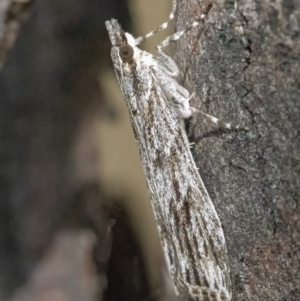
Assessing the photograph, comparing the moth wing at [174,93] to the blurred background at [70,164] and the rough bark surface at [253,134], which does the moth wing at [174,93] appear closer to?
the rough bark surface at [253,134]

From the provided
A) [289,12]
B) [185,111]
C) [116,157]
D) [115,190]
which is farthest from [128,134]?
[289,12]

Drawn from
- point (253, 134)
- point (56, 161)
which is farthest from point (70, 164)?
point (253, 134)

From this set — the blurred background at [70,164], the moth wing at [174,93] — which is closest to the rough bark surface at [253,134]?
the moth wing at [174,93]

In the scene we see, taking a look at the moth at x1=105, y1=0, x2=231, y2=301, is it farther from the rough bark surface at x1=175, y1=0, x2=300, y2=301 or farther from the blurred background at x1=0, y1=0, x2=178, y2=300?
the blurred background at x1=0, y1=0, x2=178, y2=300

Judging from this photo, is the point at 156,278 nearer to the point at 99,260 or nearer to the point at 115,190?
the point at 99,260

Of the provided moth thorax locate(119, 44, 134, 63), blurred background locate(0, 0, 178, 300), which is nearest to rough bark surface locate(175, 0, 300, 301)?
moth thorax locate(119, 44, 134, 63)

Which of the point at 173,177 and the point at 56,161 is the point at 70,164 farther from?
the point at 173,177
